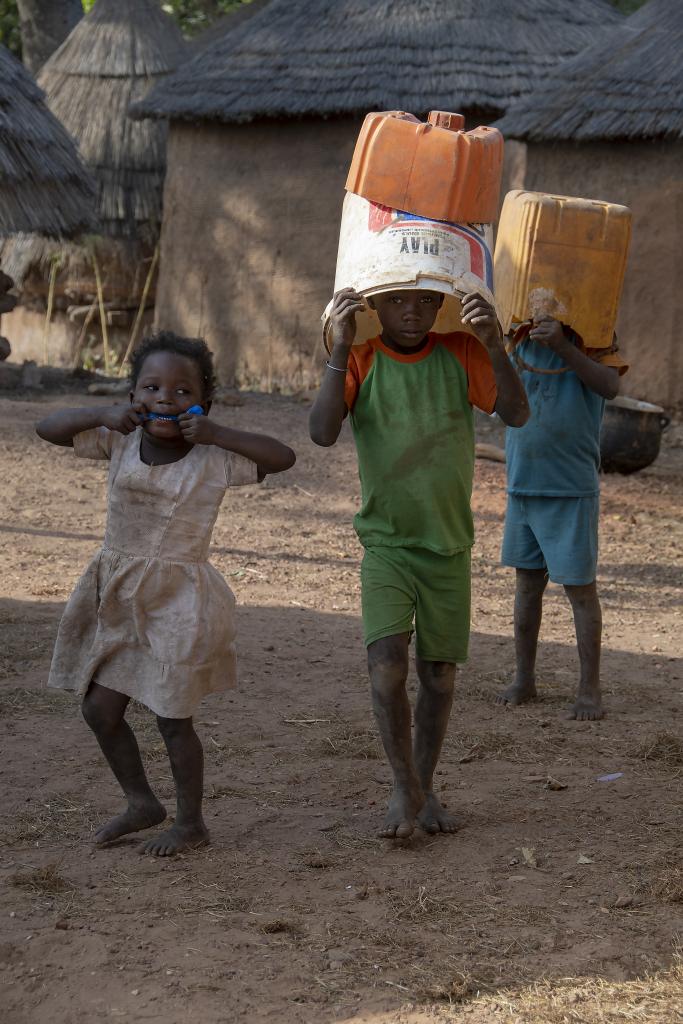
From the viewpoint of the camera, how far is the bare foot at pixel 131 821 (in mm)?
3318

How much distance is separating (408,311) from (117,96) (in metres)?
13.7

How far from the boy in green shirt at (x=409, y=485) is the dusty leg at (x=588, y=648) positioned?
1207mm

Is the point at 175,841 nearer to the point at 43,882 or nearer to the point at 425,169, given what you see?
the point at 43,882

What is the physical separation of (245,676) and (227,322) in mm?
8800

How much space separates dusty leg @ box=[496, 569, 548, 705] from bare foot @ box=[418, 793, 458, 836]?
3.90 ft

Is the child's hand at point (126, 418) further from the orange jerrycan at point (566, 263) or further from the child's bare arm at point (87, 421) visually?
the orange jerrycan at point (566, 263)

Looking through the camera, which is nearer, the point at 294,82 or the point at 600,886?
the point at 600,886

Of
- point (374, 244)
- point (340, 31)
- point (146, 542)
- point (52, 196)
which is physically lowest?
point (146, 542)

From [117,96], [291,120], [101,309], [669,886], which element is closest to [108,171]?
[117,96]

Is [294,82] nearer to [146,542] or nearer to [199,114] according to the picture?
[199,114]

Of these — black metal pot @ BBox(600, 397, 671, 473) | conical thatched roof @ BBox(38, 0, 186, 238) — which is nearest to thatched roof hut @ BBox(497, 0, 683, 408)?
black metal pot @ BBox(600, 397, 671, 473)

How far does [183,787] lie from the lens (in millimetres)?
3266

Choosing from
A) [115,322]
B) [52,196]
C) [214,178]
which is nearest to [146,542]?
[52,196]

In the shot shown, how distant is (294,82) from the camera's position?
41.2ft
